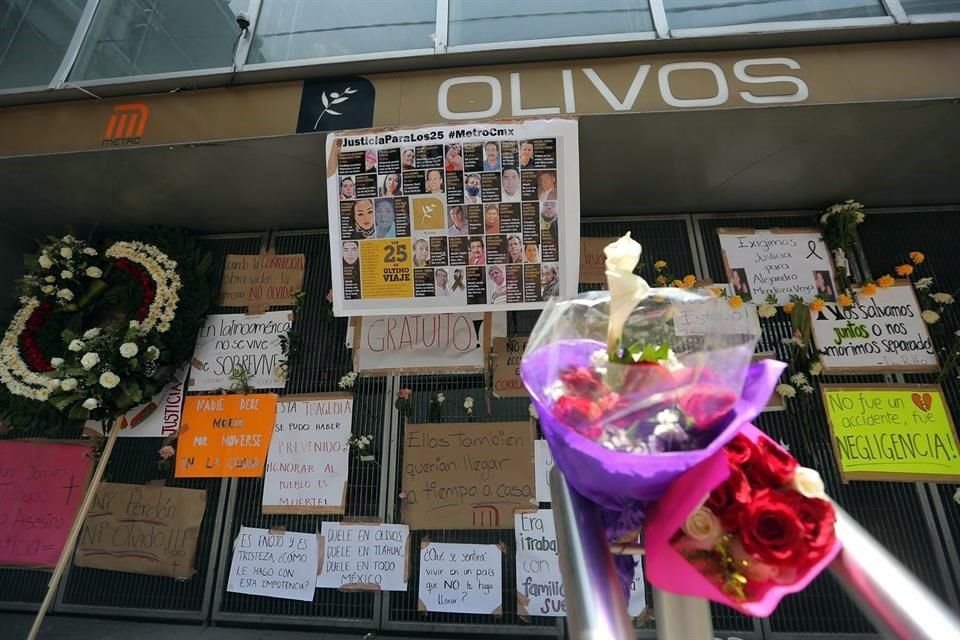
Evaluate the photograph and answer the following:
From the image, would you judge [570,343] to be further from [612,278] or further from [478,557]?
[478,557]

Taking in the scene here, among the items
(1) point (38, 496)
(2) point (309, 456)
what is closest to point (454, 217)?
(2) point (309, 456)

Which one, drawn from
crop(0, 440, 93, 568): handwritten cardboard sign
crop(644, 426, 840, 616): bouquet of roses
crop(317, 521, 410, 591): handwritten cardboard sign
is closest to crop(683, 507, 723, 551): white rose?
crop(644, 426, 840, 616): bouquet of roses

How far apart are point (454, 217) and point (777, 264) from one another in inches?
89.6

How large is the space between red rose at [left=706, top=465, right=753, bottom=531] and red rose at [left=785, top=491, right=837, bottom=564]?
0.26 feet

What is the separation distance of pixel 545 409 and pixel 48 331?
4.02 metres

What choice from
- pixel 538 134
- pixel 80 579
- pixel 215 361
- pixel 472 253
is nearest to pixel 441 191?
pixel 472 253

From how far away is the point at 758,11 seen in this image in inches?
116

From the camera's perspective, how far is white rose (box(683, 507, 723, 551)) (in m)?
0.90

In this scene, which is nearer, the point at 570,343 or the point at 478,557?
the point at 570,343

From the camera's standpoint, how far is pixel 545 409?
1.00 m

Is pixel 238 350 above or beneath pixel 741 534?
above

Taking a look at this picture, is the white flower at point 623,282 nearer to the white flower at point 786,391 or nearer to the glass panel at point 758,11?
the glass panel at point 758,11

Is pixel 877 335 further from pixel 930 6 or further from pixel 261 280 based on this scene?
pixel 261 280

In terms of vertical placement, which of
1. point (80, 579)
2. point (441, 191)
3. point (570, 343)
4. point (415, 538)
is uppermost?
point (441, 191)
